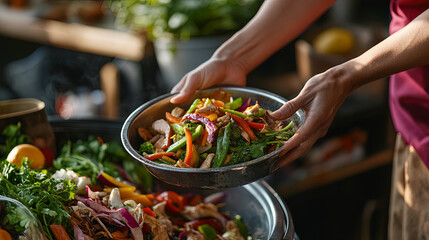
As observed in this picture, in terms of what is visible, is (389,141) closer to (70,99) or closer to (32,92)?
(70,99)

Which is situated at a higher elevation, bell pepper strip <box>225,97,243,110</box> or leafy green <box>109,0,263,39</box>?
leafy green <box>109,0,263,39</box>

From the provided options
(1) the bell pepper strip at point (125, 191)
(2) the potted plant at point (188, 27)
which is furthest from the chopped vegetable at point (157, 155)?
(2) the potted plant at point (188, 27)

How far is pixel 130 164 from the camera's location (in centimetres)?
162

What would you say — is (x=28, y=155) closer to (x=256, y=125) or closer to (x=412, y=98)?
(x=256, y=125)

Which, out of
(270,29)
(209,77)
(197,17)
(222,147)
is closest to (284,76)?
(197,17)

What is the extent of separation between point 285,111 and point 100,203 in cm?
56

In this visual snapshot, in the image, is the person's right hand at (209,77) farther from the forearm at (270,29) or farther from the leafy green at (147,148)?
the leafy green at (147,148)

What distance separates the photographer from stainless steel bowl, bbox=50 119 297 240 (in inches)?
47.6

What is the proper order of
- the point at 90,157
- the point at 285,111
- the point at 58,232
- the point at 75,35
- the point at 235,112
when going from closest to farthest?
the point at 58,232 < the point at 285,111 < the point at 235,112 < the point at 90,157 < the point at 75,35

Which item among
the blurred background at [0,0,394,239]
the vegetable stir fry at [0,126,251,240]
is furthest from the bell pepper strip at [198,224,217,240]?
the blurred background at [0,0,394,239]

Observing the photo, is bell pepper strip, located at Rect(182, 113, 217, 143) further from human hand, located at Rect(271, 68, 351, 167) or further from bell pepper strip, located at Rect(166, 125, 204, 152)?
human hand, located at Rect(271, 68, 351, 167)

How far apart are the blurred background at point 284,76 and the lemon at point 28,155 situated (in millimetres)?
749

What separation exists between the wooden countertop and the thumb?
1.89 meters

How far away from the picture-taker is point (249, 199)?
4.65 feet
